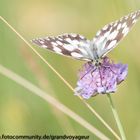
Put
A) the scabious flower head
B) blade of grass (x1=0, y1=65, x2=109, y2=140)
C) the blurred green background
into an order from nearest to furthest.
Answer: the scabious flower head
blade of grass (x1=0, y1=65, x2=109, y2=140)
the blurred green background

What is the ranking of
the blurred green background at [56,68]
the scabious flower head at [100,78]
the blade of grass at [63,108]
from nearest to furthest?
the scabious flower head at [100,78], the blade of grass at [63,108], the blurred green background at [56,68]

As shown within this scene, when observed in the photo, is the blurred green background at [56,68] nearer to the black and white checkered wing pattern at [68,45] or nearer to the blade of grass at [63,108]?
the blade of grass at [63,108]

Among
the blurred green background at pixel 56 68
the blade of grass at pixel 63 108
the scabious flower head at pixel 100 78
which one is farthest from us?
the blurred green background at pixel 56 68

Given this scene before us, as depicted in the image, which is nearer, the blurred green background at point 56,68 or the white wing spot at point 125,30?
the white wing spot at point 125,30

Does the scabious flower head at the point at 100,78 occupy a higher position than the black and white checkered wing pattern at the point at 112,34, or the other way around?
the black and white checkered wing pattern at the point at 112,34

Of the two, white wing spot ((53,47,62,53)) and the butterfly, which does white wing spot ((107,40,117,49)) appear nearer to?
the butterfly

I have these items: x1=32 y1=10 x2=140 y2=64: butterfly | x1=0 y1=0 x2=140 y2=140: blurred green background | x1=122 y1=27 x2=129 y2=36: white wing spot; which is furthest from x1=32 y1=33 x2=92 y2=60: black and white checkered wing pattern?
x1=0 y1=0 x2=140 y2=140: blurred green background

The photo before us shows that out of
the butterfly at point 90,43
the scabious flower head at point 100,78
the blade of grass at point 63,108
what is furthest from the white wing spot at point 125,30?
the blade of grass at point 63,108

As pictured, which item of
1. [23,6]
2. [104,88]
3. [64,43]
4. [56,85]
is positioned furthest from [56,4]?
[104,88]
